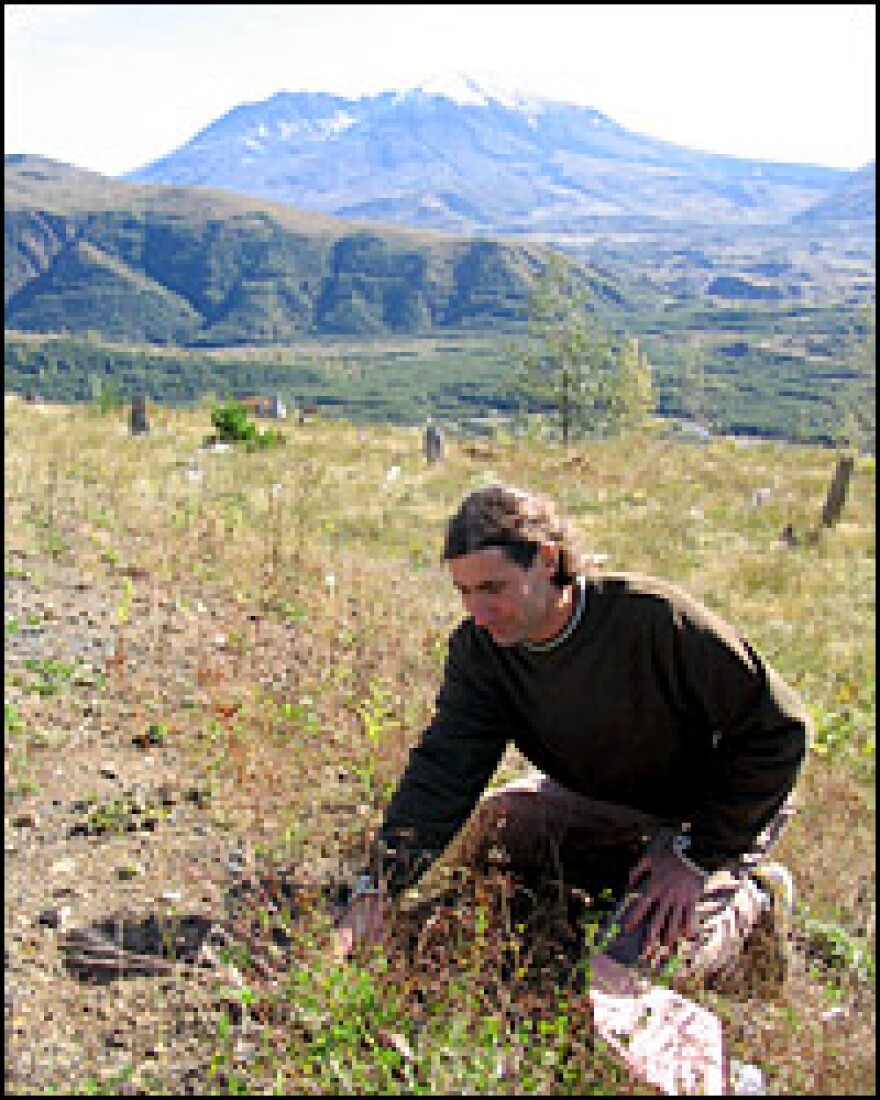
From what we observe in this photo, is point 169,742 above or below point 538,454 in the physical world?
below

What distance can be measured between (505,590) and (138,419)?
1606cm

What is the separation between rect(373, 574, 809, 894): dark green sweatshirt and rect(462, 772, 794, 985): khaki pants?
16 centimetres

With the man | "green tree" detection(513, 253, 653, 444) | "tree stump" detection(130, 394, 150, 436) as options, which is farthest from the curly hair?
"green tree" detection(513, 253, 653, 444)

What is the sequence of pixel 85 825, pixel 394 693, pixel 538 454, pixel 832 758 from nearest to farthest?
1. pixel 85 825
2. pixel 394 693
3. pixel 832 758
4. pixel 538 454

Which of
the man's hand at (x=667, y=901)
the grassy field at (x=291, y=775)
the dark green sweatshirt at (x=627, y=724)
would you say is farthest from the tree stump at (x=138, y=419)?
the man's hand at (x=667, y=901)

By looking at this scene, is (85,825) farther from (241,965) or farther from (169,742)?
(241,965)

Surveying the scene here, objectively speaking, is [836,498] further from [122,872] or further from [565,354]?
[565,354]

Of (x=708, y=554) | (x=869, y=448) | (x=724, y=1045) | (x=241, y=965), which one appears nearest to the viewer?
(x=724, y=1045)

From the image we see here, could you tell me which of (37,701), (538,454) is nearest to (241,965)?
(37,701)

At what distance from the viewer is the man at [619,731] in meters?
3.53

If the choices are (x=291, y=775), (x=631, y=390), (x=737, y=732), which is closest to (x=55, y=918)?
(x=291, y=775)

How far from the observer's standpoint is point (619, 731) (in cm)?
375

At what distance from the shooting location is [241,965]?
12.1 ft

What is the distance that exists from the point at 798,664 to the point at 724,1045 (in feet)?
21.0
